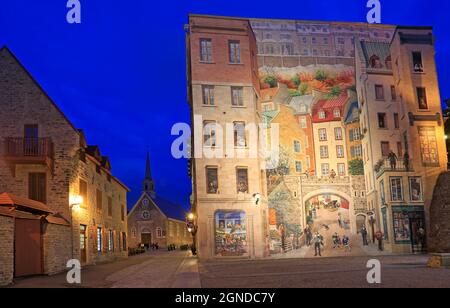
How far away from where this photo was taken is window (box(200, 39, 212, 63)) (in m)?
34.0

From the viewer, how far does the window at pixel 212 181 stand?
32906 millimetres

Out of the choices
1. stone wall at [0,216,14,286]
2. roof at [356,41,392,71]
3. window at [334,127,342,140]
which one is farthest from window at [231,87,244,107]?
stone wall at [0,216,14,286]

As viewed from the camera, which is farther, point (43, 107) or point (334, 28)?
point (334, 28)

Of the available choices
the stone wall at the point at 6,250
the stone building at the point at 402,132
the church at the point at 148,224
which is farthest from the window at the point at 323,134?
the church at the point at 148,224

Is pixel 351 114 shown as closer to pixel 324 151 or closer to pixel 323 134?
pixel 323 134

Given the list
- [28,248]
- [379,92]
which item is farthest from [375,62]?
[28,248]

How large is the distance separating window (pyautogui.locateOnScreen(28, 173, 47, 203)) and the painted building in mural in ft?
32.7

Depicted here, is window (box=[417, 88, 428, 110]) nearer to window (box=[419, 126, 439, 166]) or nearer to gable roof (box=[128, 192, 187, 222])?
window (box=[419, 126, 439, 166])

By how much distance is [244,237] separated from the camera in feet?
107

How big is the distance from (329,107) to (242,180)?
8.36 meters

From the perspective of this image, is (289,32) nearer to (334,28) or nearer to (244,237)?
(334,28)

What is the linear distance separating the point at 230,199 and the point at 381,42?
1618 cm

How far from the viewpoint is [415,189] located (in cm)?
3312
